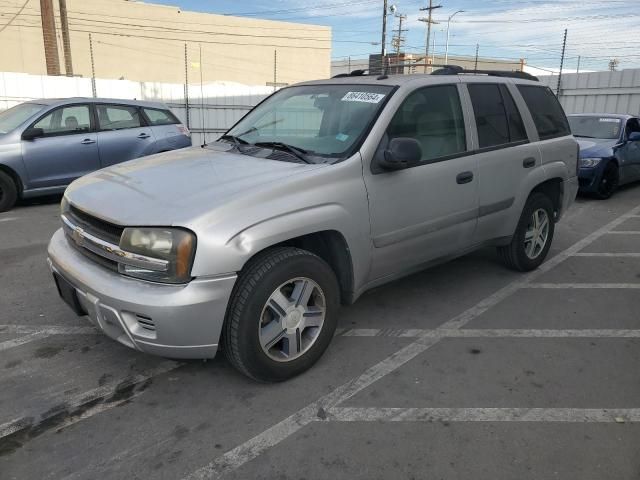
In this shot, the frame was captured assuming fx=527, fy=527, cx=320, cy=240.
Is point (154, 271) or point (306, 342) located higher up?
point (154, 271)

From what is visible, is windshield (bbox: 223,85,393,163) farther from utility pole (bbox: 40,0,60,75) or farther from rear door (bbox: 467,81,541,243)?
utility pole (bbox: 40,0,60,75)

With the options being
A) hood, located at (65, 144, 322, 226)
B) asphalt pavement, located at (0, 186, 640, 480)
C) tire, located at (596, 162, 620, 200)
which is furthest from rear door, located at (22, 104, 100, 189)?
tire, located at (596, 162, 620, 200)

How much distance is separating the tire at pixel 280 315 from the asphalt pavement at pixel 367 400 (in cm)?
17

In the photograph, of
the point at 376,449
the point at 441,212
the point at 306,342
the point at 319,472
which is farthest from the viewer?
the point at 441,212

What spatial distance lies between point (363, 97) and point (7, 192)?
240 inches

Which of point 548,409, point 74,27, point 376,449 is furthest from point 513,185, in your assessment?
point 74,27

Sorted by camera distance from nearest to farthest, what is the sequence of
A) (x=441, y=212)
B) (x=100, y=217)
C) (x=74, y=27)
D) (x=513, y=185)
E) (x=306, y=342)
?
(x=100, y=217) < (x=306, y=342) < (x=441, y=212) < (x=513, y=185) < (x=74, y=27)

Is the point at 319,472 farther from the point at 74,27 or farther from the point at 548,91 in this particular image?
the point at 74,27

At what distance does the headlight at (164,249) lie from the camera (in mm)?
2660

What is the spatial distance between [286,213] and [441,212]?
1.45 meters

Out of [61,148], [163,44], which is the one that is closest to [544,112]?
[61,148]

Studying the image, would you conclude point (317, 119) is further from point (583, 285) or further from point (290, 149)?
point (583, 285)

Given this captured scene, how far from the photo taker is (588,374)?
334 centimetres

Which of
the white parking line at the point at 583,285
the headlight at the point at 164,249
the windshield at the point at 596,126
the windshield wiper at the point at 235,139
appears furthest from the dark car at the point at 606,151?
the headlight at the point at 164,249
